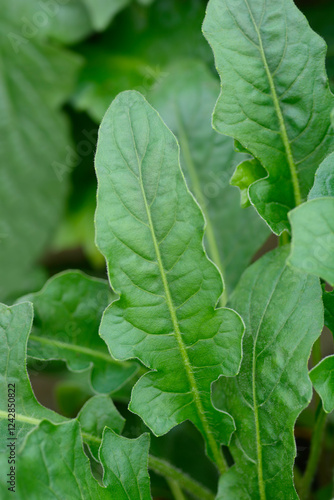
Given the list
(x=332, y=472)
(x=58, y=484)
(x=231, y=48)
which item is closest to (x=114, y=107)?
(x=231, y=48)

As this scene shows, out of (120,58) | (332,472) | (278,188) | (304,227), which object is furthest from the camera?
(120,58)

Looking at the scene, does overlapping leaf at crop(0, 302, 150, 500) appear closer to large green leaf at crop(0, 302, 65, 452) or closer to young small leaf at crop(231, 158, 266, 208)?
large green leaf at crop(0, 302, 65, 452)

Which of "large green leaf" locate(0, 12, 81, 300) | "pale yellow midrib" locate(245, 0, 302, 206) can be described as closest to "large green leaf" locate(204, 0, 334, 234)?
"pale yellow midrib" locate(245, 0, 302, 206)

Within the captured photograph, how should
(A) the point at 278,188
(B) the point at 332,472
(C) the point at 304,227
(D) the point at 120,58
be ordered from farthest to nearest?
(D) the point at 120,58, (B) the point at 332,472, (A) the point at 278,188, (C) the point at 304,227

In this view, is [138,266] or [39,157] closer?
[138,266]

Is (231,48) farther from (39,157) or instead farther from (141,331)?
(39,157)

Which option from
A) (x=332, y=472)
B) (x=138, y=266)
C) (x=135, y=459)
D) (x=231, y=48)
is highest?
(x=231, y=48)

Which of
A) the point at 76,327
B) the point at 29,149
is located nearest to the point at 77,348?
the point at 76,327
